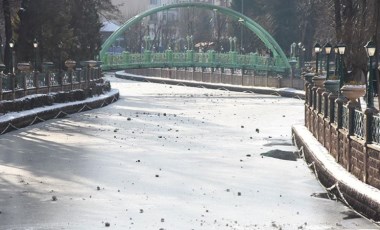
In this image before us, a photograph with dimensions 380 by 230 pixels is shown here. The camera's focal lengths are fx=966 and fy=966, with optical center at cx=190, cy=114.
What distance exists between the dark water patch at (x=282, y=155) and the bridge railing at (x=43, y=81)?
1493 centimetres

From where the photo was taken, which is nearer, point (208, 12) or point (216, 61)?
point (216, 61)

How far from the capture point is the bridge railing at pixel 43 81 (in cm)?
4481

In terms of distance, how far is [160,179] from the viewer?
26.1m

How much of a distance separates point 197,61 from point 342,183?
7319 centimetres

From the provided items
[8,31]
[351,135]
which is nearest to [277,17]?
[8,31]

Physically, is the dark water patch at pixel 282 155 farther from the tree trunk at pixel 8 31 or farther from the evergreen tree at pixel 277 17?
the evergreen tree at pixel 277 17

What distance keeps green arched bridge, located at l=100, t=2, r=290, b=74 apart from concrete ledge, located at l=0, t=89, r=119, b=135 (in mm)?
23230

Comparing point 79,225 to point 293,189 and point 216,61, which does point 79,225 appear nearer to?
point 293,189

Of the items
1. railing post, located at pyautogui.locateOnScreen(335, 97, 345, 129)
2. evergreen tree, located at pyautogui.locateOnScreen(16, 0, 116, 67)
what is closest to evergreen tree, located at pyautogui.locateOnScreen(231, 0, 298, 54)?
evergreen tree, located at pyautogui.locateOnScreen(16, 0, 116, 67)

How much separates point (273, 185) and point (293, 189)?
2.78 ft

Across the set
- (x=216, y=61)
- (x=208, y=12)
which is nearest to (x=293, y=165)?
(x=216, y=61)

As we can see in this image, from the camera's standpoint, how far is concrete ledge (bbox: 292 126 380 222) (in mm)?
19016

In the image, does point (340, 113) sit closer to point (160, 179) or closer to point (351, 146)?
point (351, 146)

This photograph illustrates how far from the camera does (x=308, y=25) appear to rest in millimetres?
97000
